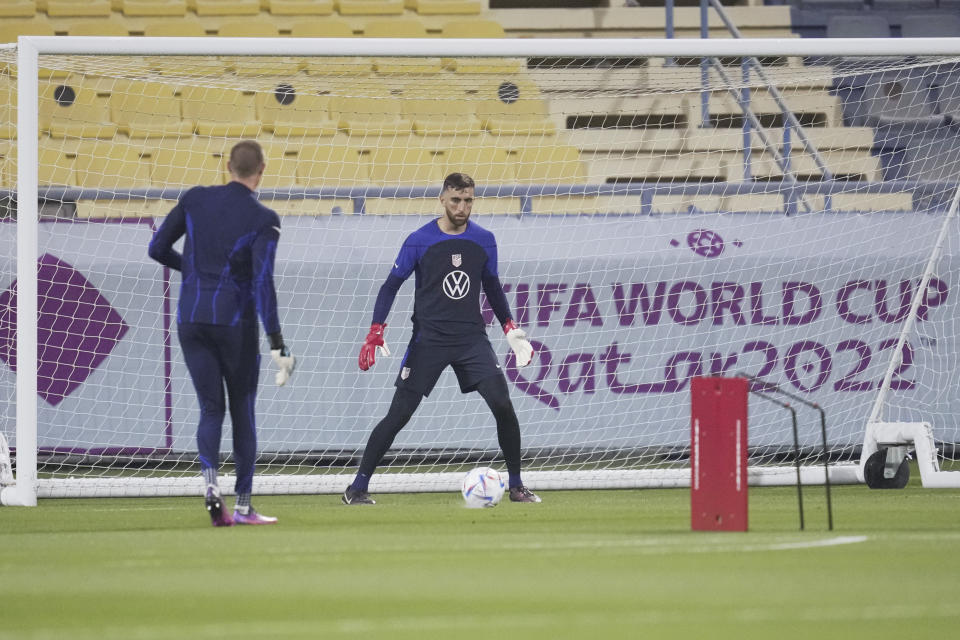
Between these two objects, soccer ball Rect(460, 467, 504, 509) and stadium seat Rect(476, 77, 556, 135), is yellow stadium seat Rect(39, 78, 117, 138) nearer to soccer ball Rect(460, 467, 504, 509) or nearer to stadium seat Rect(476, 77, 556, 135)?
stadium seat Rect(476, 77, 556, 135)

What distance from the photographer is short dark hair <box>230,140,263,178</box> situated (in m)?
6.21

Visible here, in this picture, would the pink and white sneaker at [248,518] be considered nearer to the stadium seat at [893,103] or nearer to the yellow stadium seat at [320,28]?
the yellow stadium seat at [320,28]

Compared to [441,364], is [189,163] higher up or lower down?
higher up

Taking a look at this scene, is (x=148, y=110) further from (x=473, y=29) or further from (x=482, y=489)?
(x=482, y=489)

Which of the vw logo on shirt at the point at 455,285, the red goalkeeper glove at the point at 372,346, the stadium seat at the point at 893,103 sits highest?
the stadium seat at the point at 893,103

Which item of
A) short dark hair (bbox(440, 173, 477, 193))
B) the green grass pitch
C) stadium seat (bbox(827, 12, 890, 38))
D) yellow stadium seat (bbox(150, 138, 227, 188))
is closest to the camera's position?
the green grass pitch

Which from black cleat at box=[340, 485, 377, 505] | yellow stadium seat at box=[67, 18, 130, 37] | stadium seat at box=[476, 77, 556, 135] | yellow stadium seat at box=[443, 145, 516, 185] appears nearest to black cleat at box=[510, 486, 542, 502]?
black cleat at box=[340, 485, 377, 505]

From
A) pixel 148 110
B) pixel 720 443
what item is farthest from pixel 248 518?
pixel 148 110

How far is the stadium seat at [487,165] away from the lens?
1190 cm

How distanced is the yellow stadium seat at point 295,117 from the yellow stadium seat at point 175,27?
1270mm

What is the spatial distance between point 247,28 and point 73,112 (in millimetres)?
1958

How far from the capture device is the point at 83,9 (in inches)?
549

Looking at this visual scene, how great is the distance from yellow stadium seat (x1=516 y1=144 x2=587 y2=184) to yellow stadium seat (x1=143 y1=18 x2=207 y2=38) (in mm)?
3790

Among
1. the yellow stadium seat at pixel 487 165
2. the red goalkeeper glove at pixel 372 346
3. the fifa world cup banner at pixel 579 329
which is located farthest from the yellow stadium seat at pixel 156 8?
the red goalkeeper glove at pixel 372 346
